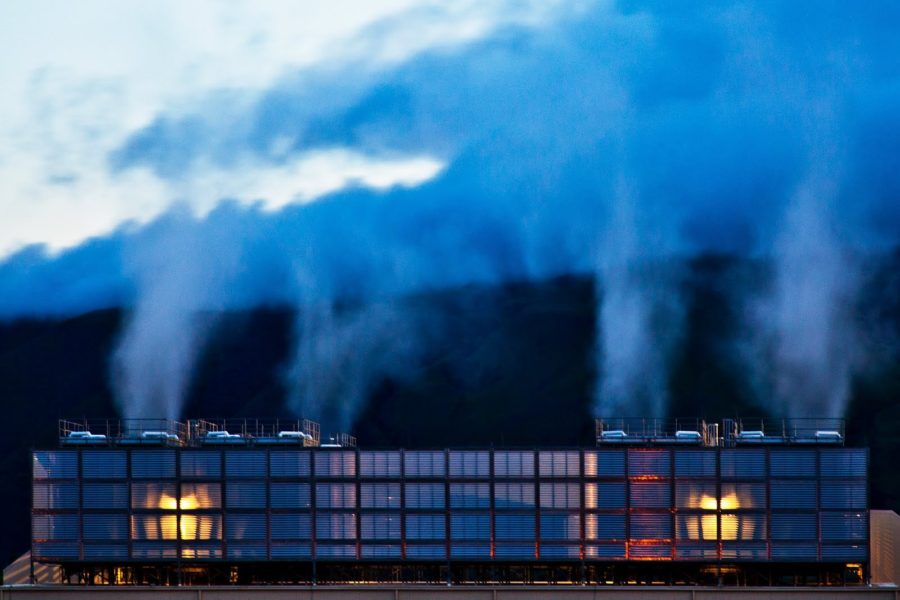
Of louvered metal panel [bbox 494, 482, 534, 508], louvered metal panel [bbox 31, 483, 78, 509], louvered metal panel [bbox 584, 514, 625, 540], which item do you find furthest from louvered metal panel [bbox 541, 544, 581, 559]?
louvered metal panel [bbox 31, 483, 78, 509]

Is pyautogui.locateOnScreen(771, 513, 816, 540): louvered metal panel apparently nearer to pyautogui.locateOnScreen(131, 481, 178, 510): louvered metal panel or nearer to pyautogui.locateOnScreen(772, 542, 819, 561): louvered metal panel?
pyautogui.locateOnScreen(772, 542, 819, 561): louvered metal panel

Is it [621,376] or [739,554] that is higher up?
[621,376]

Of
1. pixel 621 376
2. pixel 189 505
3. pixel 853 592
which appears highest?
pixel 621 376

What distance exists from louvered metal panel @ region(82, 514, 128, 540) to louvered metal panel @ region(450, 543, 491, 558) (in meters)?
23.1

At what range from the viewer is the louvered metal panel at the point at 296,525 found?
309 feet

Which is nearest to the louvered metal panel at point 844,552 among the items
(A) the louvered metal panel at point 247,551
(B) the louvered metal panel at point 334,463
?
(B) the louvered metal panel at point 334,463

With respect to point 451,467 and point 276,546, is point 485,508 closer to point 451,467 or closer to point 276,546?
point 451,467

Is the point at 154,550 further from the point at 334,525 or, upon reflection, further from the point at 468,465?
the point at 468,465

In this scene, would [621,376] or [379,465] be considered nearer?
[379,465]

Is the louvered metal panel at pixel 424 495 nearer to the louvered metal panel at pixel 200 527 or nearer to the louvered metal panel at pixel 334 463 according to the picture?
the louvered metal panel at pixel 334 463

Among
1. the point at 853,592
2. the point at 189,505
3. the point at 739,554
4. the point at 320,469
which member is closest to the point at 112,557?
the point at 189,505

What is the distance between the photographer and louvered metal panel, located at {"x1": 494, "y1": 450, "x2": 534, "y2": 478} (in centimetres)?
9312

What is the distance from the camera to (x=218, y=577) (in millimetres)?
95312

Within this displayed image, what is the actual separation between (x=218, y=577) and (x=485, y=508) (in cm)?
1970
